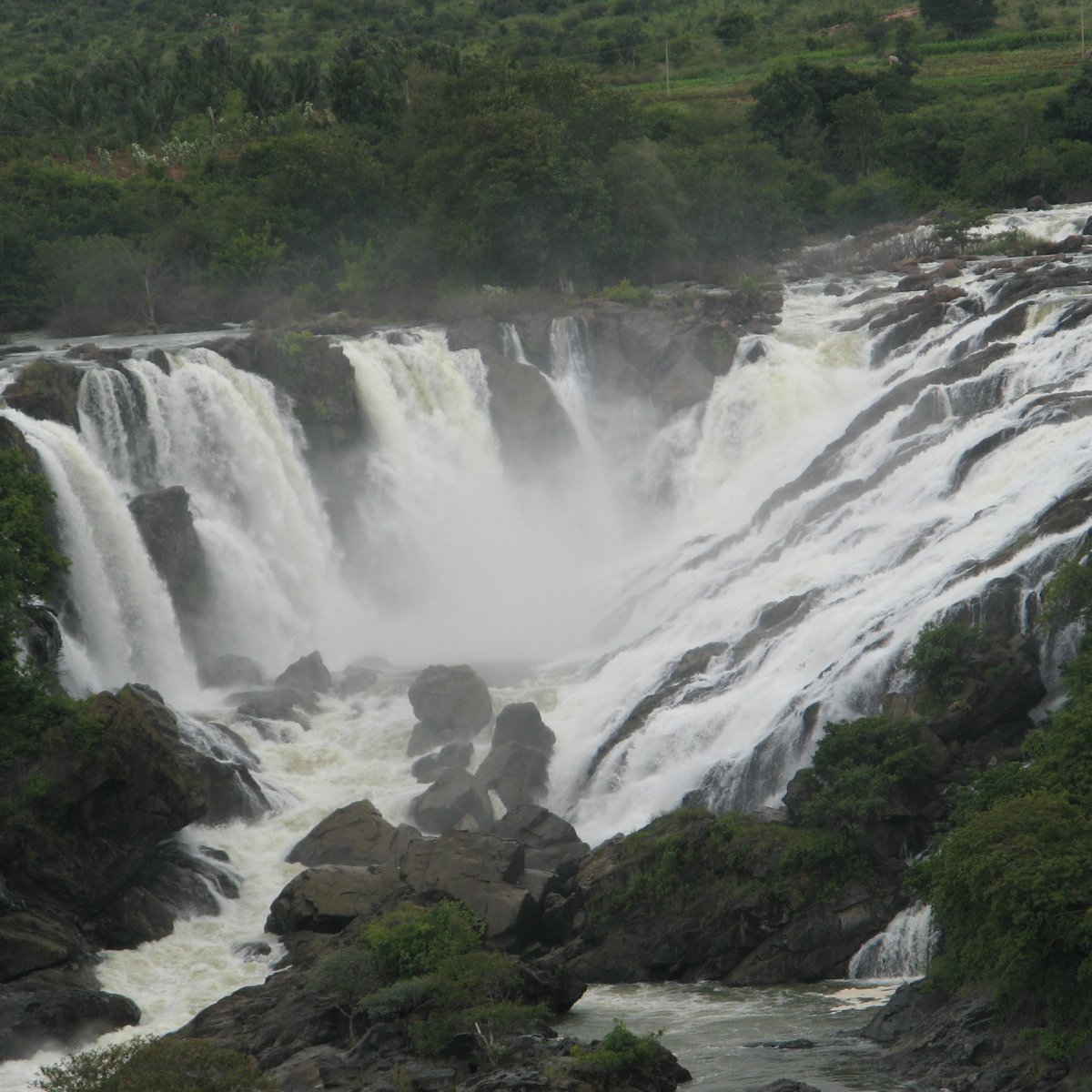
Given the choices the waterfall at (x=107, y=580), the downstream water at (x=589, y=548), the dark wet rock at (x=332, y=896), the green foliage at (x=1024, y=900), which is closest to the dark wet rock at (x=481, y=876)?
the dark wet rock at (x=332, y=896)

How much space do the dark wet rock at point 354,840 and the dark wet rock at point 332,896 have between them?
1841 millimetres

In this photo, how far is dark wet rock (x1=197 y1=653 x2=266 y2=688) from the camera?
1797 inches

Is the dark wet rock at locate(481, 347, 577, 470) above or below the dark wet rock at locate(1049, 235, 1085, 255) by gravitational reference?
below

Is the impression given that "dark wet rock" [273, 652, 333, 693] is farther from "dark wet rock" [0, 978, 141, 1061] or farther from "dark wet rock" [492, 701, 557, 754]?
"dark wet rock" [0, 978, 141, 1061]

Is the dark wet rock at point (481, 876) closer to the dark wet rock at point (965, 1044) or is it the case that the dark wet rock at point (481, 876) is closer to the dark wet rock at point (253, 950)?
the dark wet rock at point (253, 950)

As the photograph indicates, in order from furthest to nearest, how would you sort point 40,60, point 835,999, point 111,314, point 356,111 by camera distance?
point 40,60 < point 356,111 < point 111,314 < point 835,999

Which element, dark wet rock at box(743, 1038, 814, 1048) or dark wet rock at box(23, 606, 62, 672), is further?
dark wet rock at box(23, 606, 62, 672)

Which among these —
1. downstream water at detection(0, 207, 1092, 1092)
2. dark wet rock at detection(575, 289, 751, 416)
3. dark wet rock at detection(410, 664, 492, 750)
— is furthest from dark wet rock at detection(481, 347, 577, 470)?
dark wet rock at detection(410, 664, 492, 750)

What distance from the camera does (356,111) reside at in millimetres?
83062

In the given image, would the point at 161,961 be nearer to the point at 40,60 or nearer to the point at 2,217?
the point at 2,217

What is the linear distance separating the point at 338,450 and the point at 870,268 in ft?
85.4

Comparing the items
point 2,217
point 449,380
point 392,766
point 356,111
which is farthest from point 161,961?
point 356,111

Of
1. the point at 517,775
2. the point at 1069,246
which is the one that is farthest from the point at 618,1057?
the point at 1069,246

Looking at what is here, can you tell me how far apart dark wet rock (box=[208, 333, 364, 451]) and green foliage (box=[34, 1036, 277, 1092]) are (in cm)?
3350
